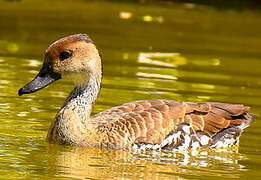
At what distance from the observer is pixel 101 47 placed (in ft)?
61.0

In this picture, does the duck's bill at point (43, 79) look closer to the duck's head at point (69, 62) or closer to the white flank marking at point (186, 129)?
the duck's head at point (69, 62)

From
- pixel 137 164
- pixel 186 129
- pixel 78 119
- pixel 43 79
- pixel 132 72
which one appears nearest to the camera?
pixel 137 164

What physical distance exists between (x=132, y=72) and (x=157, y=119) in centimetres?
509

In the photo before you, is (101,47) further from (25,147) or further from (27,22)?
(25,147)

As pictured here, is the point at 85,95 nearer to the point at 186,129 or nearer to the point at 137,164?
the point at 186,129

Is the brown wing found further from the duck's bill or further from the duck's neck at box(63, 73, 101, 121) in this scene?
the duck's bill

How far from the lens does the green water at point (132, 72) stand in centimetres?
962

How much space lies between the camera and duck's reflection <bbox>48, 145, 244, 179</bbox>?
9172mm

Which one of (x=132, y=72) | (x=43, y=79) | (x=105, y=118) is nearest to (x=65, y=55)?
(x=43, y=79)

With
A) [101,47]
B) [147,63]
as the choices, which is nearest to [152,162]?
[147,63]

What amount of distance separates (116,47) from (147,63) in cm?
216

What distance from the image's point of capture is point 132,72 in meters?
15.7

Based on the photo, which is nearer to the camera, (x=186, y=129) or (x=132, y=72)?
(x=186, y=129)

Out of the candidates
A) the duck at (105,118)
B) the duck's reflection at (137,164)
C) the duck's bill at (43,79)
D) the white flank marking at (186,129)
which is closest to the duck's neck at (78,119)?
the duck at (105,118)
